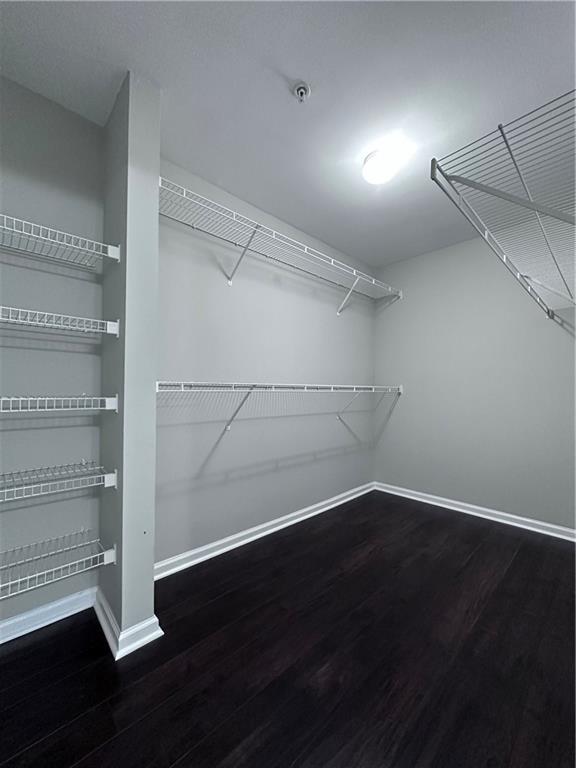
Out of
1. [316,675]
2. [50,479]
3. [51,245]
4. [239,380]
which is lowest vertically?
[316,675]

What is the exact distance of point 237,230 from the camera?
2.03 m

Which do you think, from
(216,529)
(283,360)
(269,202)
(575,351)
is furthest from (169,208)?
(575,351)

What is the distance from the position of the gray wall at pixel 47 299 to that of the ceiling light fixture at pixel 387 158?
140 cm

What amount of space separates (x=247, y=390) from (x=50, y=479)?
3.69 feet

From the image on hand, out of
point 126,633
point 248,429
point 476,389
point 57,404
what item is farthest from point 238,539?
point 476,389

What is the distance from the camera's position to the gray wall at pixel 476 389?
2.37m

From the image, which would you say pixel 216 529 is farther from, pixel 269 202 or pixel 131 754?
pixel 269 202

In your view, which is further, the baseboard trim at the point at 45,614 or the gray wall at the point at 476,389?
the gray wall at the point at 476,389

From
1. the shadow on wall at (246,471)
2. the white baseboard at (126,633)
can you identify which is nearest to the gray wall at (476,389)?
the shadow on wall at (246,471)

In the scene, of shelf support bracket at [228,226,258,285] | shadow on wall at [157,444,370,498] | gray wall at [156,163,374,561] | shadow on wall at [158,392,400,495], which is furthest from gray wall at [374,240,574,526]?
shelf support bracket at [228,226,258,285]

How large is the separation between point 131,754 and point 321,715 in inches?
22.7

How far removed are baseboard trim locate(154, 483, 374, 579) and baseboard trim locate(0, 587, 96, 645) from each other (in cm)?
34

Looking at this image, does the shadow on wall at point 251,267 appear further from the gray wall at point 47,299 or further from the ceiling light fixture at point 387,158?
the ceiling light fixture at point 387,158

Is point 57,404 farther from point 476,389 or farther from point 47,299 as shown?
point 476,389
